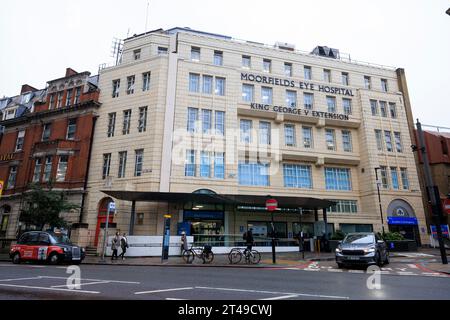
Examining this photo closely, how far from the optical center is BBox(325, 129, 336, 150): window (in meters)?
31.4

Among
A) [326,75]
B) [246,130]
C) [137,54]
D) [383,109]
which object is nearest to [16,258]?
[246,130]

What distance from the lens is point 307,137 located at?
31.0 meters

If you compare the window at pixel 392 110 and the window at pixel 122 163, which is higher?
the window at pixel 392 110

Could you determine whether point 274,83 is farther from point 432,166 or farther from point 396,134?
point 432,166

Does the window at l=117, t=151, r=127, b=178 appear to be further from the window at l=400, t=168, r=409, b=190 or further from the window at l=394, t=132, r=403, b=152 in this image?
the window at l=394, t=132, r=403, b=152

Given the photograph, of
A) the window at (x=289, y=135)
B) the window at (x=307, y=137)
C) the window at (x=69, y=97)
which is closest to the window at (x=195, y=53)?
the window at (x=289, y=135)

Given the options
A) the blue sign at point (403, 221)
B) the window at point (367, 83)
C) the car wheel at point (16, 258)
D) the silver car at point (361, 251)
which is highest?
the window at point (367, 83)

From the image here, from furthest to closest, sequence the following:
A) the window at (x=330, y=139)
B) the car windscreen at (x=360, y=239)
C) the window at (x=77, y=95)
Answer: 1. the window at (x=330, y=139)
2. the window at (x=77, y=95)
3. the car windscreen at (x=360, y=239)

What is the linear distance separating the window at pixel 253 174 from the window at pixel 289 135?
352 cm

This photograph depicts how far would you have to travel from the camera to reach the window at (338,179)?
1207 inches

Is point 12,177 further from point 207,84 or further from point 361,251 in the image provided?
point 361,251

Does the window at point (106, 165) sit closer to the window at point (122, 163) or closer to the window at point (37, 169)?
the window at point (122, 163)

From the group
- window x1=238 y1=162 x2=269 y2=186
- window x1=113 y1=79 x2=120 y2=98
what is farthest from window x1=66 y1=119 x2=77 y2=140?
window x1=238 y1=162 x2=269 y2=186

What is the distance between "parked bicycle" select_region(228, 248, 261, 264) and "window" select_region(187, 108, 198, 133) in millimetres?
13039
